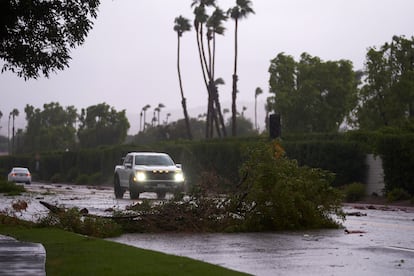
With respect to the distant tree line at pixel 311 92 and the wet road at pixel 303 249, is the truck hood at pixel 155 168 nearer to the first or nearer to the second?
the wet road at pixel 303 249

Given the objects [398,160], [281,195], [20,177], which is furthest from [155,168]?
[20,177]

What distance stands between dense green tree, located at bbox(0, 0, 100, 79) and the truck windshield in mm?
15302

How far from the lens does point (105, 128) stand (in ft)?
392

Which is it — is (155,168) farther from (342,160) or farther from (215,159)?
(215,159)

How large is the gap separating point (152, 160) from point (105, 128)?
88.3 metres

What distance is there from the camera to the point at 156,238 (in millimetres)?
14852

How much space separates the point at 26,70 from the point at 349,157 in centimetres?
2189

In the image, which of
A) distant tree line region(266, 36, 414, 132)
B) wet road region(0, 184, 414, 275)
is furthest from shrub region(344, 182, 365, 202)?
distant tree line region(266, 36, 414, 132)

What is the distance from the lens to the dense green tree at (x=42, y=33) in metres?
15.2

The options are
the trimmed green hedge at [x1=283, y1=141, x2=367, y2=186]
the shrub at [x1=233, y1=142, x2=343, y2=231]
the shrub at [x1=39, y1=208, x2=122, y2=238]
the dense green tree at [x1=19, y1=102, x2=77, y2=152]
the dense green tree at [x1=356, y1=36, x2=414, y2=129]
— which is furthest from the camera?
Answer: the dense green tree at [x1=19, y1=102, x2=77, y2=152]

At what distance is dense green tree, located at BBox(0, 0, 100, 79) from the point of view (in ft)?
49.7

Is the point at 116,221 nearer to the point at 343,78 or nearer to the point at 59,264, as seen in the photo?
the point at 59,264

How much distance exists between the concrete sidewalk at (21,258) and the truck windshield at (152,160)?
60.5 feet

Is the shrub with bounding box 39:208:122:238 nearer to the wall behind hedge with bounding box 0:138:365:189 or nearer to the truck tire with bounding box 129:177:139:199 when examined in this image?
the wall behind hedge with bounding box 0:138:365:189
